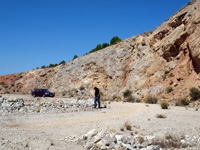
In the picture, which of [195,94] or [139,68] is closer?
[195,94]

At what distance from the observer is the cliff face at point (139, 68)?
2495 centimetres

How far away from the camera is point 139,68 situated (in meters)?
34.3

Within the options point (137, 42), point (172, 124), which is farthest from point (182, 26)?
point (172, 124)

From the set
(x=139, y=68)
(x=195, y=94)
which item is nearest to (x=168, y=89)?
(x=195, y=94)

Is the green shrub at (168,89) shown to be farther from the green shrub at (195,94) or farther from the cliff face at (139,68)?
the green shrub at (195,94)

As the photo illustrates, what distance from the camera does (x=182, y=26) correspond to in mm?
28875

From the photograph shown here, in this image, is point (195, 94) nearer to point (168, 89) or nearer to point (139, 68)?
point (168, 89)

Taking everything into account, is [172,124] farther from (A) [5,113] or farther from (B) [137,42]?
(B) [137,42]

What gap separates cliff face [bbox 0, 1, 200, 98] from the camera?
2495 centimetres

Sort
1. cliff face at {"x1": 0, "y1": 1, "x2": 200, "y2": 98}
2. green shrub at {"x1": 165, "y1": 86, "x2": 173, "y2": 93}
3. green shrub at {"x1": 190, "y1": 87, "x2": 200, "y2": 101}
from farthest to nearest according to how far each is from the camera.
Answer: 1. cliff face at {"x1": 0, "y1": 1, "x2": 200, "y2": 98}
2. green shrub at {"x1": 165, "y1": 86, "x2": 173, "y2": 93}
3. green shrub at {"x1": 190, "y1": 87, "x2": 200, "y2": 101}

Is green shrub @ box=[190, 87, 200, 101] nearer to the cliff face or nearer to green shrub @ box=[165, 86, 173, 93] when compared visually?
the cliff face

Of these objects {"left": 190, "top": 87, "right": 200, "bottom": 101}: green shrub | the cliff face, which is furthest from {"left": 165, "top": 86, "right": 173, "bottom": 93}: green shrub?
{"left": 190, "top": 87, "right": 200, "bottom": 101}: green shrub

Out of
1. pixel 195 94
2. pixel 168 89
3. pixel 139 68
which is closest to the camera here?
pixel 195 94

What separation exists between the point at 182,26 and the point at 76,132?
25840 millimetres
